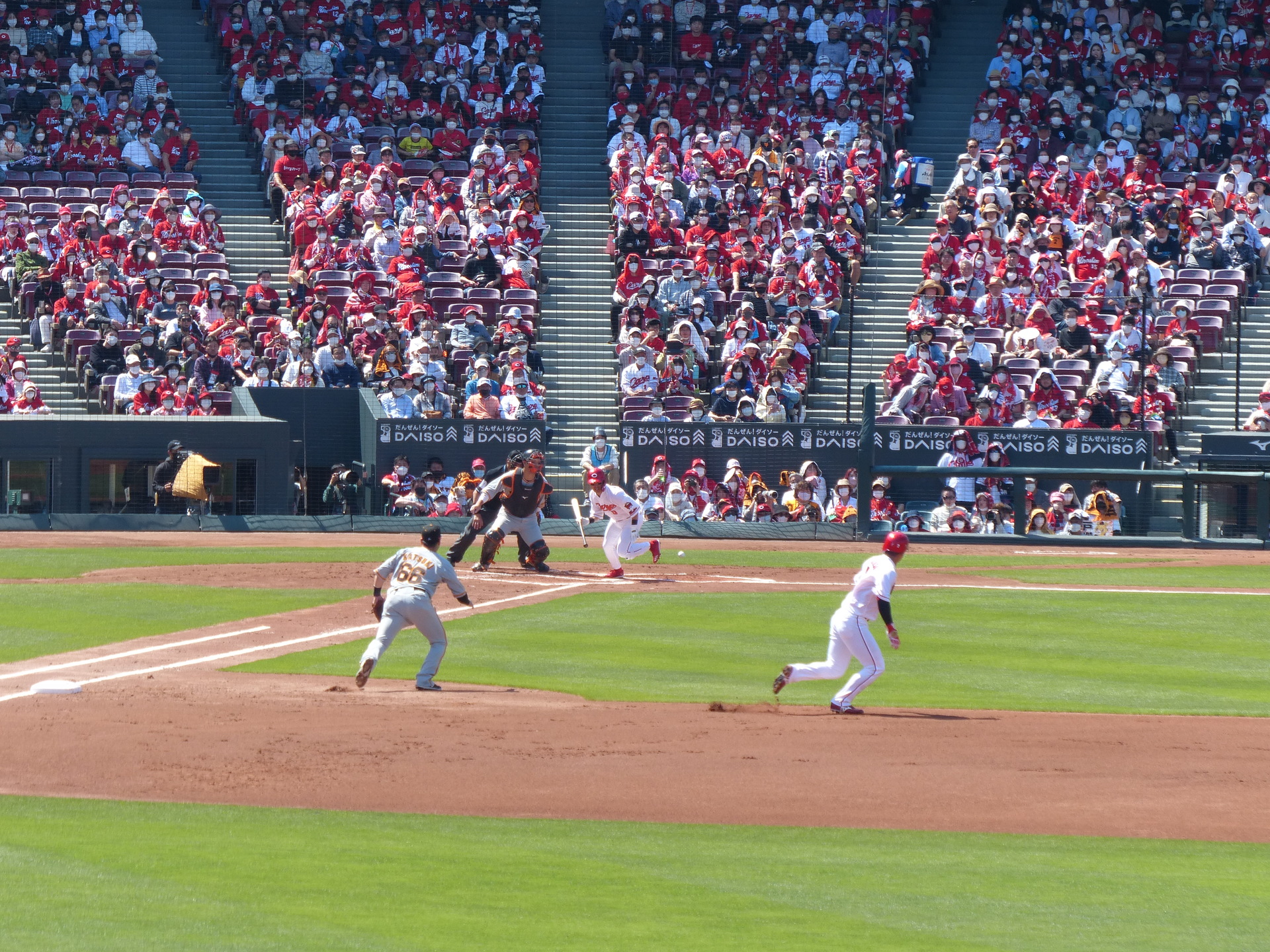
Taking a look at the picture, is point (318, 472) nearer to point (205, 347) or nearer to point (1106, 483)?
point (205, 347)

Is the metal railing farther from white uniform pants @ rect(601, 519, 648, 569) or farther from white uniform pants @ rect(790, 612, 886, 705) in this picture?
white uniform pants @ rect(790, 612, 886, 705)

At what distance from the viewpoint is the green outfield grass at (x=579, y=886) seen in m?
8.11

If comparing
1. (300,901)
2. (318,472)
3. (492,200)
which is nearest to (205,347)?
(318,472)

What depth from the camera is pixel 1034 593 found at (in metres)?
23.8

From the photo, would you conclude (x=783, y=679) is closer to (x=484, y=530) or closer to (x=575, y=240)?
(x=484, y=530)

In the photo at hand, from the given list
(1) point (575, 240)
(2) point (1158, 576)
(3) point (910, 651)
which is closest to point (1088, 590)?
(2) point (1158, 576)

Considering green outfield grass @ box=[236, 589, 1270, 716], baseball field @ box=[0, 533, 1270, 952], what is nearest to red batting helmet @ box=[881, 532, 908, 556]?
baseball field @ box=[0, 533, 1270, 952]

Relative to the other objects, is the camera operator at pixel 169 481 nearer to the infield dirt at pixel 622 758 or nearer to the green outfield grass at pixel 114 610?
the green outfield grass at pixel 114 610

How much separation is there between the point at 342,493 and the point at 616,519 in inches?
350

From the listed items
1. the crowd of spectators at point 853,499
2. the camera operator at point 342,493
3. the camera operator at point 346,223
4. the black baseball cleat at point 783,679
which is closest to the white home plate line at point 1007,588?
the crowd of spectators at point 853,499

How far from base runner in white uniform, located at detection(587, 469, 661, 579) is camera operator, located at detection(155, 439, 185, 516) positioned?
383 inches

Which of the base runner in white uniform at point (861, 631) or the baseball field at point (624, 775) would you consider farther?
the base runner in white uniform at point (861, 631)

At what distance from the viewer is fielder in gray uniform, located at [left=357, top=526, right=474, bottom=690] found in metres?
15.4

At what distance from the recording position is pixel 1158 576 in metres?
26.8
